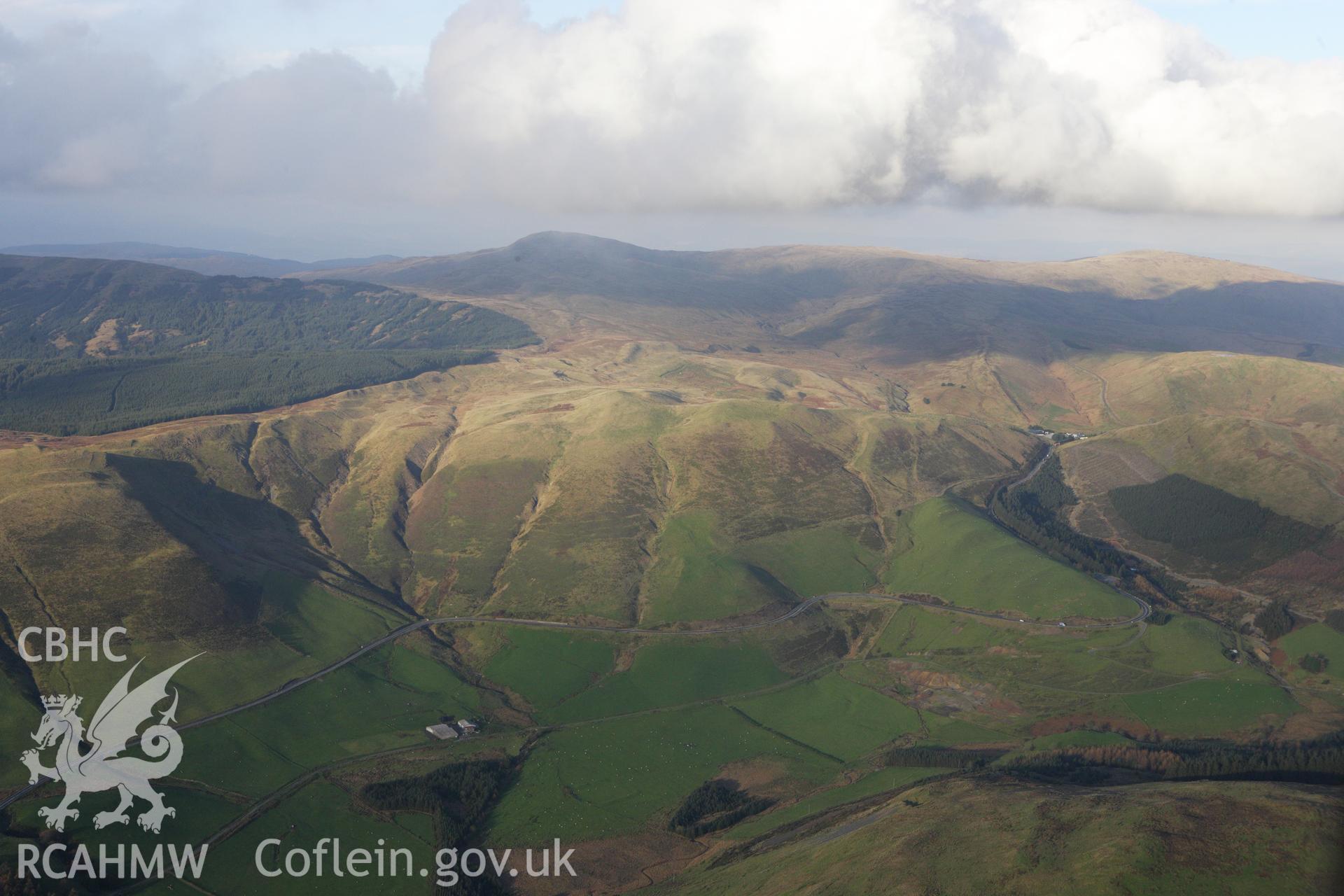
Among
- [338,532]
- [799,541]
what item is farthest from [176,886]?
[799,541]

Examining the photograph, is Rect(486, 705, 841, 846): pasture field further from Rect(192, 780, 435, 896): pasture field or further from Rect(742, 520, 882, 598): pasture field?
Rect(742, 520, 882, 598): pasture field

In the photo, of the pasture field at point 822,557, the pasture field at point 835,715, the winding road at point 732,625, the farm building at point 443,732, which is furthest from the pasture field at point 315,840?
the pasture field at point 822,557

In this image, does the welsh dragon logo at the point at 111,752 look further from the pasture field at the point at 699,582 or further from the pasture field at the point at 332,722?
the pasture field at the point at 699,582

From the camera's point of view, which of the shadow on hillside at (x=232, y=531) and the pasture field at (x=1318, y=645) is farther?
the shadow on hillside at (x=232, y=531)

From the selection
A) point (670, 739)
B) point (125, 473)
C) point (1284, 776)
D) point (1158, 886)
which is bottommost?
point (670, 739)

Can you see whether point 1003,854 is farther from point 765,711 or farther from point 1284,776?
point 765,711

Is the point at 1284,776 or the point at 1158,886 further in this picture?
the point at 1284,776

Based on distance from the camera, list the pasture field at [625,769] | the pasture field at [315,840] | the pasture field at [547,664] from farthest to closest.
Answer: the pasture field at [547,664] < the pasture field at [625,769] < the pasture field at [315,840]

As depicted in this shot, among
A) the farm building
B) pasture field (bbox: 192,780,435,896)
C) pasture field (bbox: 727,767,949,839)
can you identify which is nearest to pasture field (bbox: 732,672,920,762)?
pasture field (bbox: 727,767,949,839)
